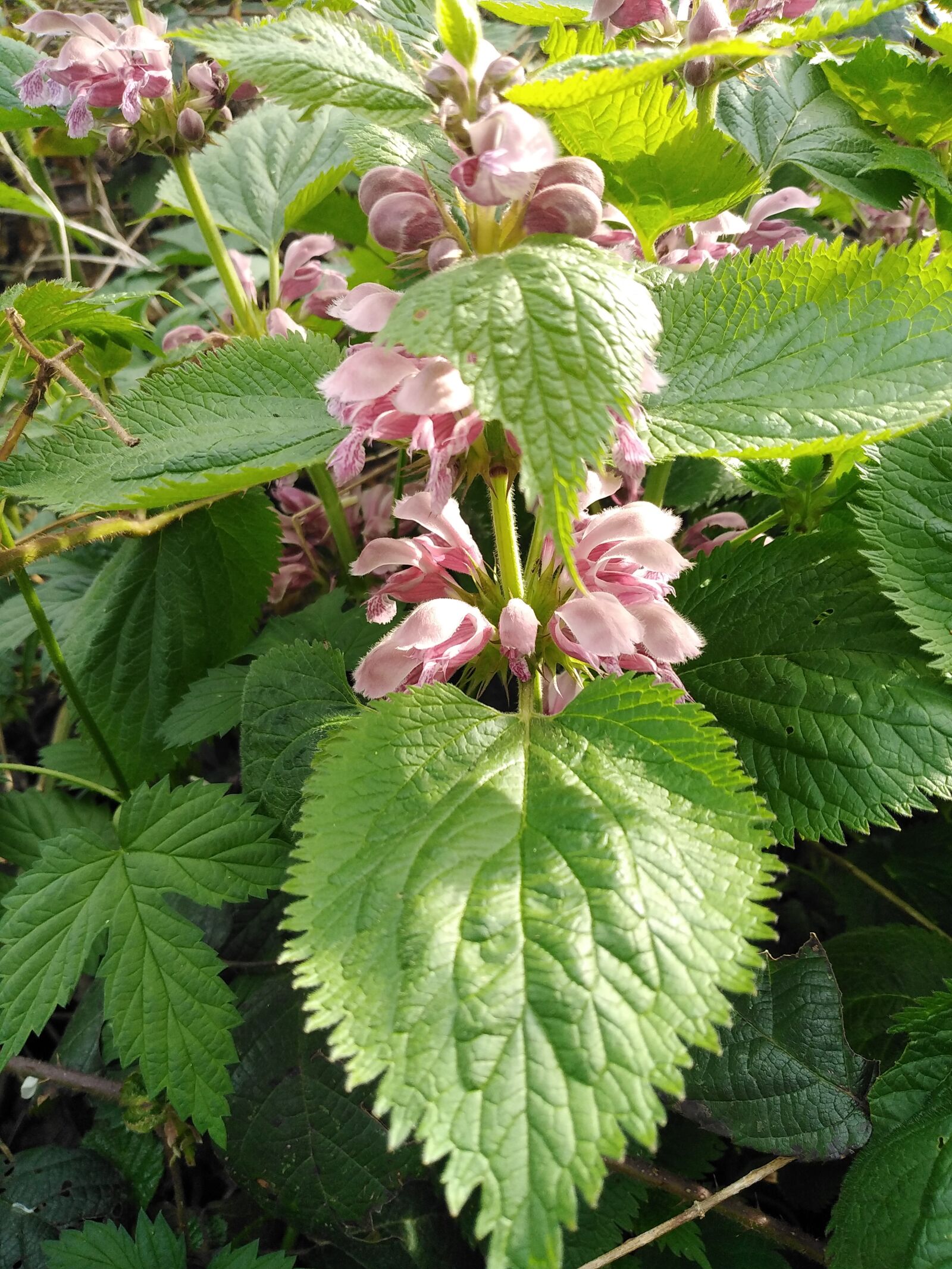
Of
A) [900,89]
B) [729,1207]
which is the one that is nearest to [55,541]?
[729,1207]

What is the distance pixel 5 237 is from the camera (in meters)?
2.71

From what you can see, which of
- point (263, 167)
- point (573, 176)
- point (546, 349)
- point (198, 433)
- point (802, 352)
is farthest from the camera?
point (263, 167)

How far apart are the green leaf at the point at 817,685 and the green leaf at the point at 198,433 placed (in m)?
0.42

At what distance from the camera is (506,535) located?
77cm

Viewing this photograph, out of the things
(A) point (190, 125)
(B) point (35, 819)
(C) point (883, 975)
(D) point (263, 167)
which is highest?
(A) point (190, 125)

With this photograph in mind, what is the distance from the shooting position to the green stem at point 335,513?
3.94 feet

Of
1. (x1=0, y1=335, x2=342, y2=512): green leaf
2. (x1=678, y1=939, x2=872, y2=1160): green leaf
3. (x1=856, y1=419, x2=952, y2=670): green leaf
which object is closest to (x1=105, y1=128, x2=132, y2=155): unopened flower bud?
(x1=0, y1=335, x2=342, y2=512): green leaf

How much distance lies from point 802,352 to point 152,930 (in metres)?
0.77

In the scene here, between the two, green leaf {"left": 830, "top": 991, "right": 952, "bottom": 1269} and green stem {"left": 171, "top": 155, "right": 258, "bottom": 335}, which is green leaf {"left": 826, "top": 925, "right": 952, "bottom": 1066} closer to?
green leaf {"left": 830, "top": 991, "right": 952, "bottom": 1269}

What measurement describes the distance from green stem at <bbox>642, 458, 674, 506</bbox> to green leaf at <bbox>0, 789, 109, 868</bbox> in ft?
2.66

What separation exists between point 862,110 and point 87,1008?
1513 mm

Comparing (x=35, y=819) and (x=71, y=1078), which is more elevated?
(x=35, y=819)

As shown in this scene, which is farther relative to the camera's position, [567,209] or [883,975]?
[883,975]

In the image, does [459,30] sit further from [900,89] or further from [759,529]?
[900,89]
